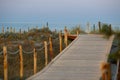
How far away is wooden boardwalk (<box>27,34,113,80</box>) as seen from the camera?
12.7 meters

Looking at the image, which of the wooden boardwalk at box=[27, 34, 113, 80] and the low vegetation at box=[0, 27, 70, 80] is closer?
the wooden boardwalk at box=[27, 34, 113, 80]

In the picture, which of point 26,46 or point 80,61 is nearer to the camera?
point 80,61

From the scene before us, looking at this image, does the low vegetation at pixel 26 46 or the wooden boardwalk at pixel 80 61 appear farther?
the low vegetation at pixel 26 46

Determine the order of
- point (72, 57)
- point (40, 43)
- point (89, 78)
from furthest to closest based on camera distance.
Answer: point (40, 43) < point (72, 57) < point (89, 78)

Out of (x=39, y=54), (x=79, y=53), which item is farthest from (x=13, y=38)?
(x=79, y=53)

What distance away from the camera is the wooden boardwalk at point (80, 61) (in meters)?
12.7

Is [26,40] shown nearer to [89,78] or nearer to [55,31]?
[55,31]

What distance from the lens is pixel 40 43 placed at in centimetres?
2252

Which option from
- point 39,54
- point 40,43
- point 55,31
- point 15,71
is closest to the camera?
point 15,71

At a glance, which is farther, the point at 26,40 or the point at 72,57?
the point at 26,40

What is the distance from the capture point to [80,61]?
1536 cm

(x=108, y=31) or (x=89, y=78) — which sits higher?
(x=108, y=31)

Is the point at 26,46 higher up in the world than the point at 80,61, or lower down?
higher up

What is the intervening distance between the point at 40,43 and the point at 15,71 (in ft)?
15.0
